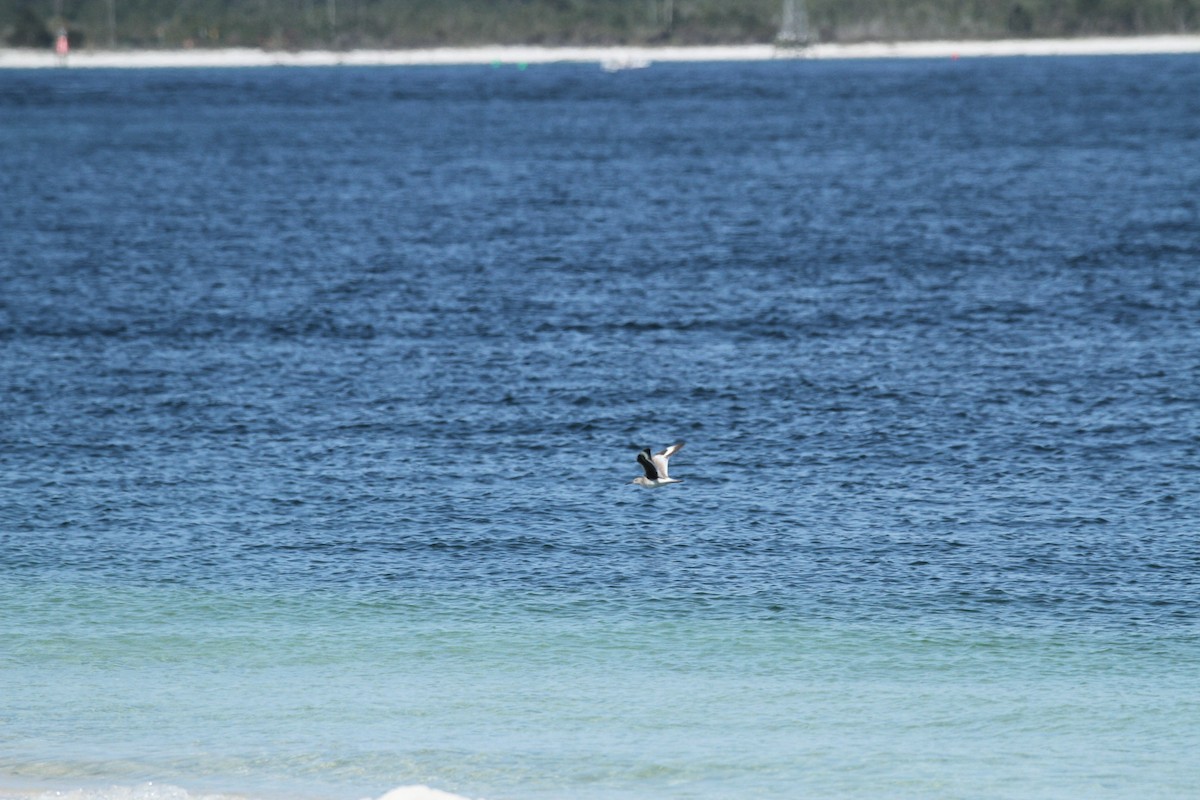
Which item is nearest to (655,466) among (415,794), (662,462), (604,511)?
(662,462)

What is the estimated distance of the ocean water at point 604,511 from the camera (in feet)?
63.3

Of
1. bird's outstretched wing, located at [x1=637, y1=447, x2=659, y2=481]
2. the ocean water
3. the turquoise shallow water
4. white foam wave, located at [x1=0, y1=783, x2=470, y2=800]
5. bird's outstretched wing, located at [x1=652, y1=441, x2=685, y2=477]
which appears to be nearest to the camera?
white foam wave, located at [x1=0, y1=783, x2=470, y2=800]

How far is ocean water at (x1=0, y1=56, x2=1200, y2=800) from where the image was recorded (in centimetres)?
1928

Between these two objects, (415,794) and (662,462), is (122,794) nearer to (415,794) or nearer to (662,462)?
(415,794)

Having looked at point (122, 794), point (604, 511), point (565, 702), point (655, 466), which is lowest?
point (565, 702)

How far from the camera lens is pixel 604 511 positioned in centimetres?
2894

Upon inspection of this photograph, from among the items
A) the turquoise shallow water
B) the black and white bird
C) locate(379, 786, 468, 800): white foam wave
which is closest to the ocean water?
the turquoise shallow water

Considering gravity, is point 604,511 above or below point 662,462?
below

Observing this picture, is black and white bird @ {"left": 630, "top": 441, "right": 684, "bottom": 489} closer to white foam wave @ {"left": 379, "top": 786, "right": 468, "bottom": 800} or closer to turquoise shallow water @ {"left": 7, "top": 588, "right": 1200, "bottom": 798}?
turquoise shallow water @ {"left": 7, "top": 588, "right": 1200, "bottom": 798}

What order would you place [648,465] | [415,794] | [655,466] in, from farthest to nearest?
1. [655,466]
2. [648,465]
3. [415,794]

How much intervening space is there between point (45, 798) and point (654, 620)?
9411 mm

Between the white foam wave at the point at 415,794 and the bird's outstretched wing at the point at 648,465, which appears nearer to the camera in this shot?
the white foam wave at the point at 415,794

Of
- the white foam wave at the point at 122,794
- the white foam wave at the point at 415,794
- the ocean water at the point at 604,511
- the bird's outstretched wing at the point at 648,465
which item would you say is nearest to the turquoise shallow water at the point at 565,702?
the ocean water at the point at 604,511

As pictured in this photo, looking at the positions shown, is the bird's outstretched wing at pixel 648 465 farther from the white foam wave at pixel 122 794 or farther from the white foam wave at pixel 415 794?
the white foam wave at pixel 415 794
